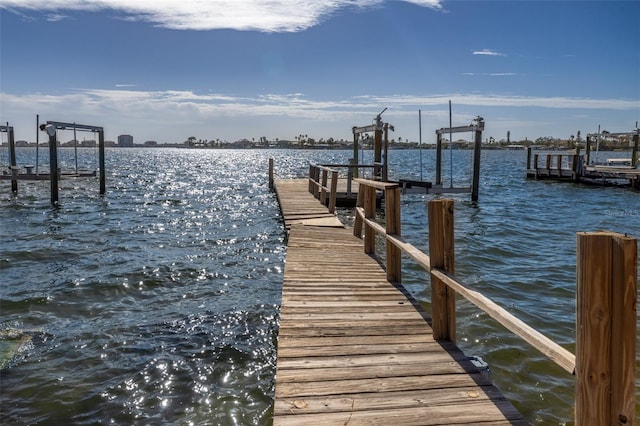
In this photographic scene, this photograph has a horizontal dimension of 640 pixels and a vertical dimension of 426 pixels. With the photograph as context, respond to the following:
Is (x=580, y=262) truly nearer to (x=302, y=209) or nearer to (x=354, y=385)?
(x=354, y=385)

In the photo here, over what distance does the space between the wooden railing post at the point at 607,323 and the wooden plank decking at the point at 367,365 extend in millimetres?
942

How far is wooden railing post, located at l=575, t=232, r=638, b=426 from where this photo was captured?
1920 millimetres

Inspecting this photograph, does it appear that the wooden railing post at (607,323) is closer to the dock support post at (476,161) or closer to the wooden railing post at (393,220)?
the wooden railing post at (393,220)

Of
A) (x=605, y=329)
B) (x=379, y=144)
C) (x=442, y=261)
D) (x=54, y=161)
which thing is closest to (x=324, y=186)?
(x=379, y=144)

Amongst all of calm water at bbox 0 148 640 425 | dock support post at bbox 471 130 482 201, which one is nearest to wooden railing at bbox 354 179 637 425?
calm water at bbox 0 148 640 425

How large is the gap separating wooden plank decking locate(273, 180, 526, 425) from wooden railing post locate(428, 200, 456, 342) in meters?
0.14

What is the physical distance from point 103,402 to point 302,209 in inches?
340

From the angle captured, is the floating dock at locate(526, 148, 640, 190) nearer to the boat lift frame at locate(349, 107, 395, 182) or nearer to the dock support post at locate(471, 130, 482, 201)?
the dock support post at locate(471, 130, 482, 201)

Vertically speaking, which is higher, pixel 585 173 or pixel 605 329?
pixel 585 173

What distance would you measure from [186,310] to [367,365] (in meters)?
4.50

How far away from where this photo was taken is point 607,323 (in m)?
1.97

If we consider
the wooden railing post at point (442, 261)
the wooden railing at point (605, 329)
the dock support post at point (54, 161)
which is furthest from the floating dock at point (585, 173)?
the wooden railing at point (605, 329)

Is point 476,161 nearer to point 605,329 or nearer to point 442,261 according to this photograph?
point 442,261

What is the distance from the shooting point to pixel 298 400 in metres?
3.07
